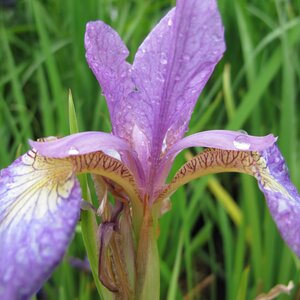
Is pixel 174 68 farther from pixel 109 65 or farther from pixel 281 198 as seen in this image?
pixel 281 198

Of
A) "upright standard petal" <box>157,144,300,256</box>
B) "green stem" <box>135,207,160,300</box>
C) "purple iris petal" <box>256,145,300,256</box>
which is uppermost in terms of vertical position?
"upright standard petal" <box>157,144,300,256</box>

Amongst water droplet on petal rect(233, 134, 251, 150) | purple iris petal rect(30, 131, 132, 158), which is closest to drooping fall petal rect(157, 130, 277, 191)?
water droplet on petal rect(233, 134, 251, 150)

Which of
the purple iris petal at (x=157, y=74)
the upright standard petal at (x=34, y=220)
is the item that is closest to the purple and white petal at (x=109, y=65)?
the purple iris petal at (x=157, y=74)

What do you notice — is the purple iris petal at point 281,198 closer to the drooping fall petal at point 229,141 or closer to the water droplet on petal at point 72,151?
the drooping fall petal at point 229,141

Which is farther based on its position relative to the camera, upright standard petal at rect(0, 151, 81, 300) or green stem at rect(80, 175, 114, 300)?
green stem at rect(80, 175, 114, 300)

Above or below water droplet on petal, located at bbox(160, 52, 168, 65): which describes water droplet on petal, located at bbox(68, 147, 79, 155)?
below

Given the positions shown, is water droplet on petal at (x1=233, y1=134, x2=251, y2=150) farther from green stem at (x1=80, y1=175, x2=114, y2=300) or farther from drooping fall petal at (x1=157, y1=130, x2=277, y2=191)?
green stem at (x1=80, y1=175, x2=114, y2=300)
